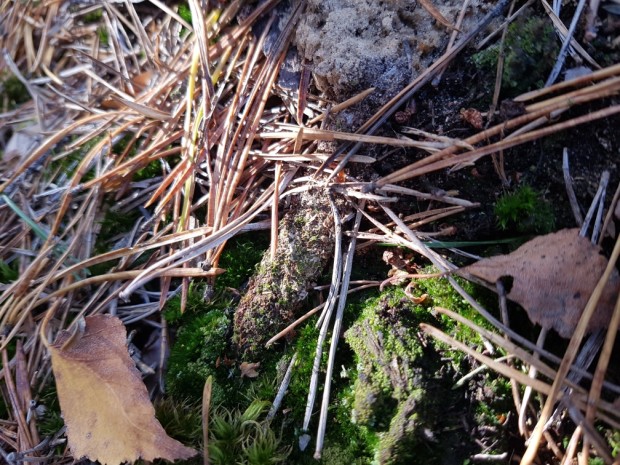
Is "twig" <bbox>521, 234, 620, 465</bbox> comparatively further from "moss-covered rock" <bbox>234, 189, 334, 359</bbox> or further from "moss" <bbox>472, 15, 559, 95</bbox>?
"moss-covered rock" <bbox>234, 189, 334, 359</bbox>

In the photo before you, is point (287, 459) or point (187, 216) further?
point (187, 216)

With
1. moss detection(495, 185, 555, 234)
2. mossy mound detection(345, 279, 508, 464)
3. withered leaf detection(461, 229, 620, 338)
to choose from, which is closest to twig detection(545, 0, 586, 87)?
moss detection(495, 185, 555, 234)

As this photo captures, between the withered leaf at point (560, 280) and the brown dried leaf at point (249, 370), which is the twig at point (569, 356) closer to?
the withered leaf at point (560, 280)

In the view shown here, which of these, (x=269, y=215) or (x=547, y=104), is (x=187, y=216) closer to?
(x=269, y=215)

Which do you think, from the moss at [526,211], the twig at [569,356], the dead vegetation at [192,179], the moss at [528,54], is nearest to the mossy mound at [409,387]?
the dead vegetation at [192,179]

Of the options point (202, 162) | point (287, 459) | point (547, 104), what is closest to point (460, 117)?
point (547, 104)

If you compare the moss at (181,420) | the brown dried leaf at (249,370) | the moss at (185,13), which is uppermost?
the moss at (185,13)
